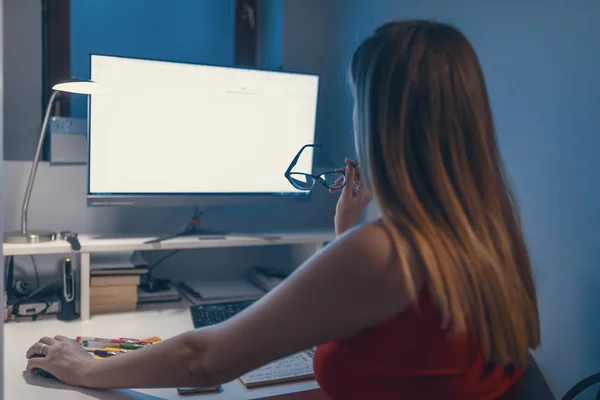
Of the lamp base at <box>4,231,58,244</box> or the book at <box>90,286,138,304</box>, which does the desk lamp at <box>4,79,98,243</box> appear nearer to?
the lamp base at <box>4,231,58,244</box>

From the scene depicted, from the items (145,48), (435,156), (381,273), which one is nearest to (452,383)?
(381,273)

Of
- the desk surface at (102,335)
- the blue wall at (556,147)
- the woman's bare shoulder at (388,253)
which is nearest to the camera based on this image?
the woman's bare shoulder at (388,253)

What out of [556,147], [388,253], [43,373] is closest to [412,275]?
[388,253]

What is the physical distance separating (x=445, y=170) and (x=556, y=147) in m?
0.48

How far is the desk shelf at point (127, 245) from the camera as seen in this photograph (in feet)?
4.56

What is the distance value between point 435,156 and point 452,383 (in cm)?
32

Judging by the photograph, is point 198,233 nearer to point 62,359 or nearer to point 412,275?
point 62,359

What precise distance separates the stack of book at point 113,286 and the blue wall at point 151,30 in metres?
0.58

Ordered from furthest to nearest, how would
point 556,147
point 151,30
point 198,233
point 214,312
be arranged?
point 151,30
point 198,233
point 214,312
point 556,147

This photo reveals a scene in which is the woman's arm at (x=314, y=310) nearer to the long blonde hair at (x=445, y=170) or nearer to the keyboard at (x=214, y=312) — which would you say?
the long blonde hair at (x=445, y=170)

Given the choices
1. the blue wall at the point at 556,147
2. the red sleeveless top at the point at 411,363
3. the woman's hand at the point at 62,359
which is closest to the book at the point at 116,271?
the woman's hand at the point at 62,359

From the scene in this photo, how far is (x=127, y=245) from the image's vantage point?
1.49 m

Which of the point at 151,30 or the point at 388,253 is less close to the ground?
the point at 151,30

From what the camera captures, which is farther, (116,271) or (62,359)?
(116,271)
